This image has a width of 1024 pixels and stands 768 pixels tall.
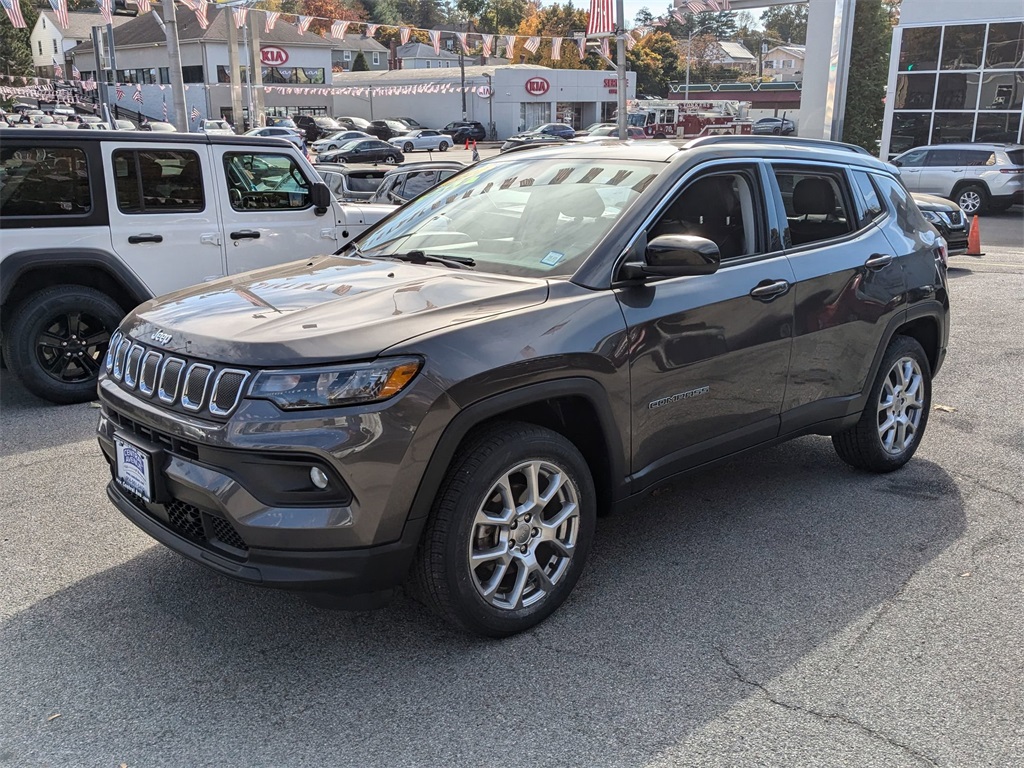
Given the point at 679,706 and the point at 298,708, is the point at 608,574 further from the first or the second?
the point at 298,708

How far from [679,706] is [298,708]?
4.18ft

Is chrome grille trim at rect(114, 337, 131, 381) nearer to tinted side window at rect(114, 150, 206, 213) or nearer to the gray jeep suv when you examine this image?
the gray jeep suv

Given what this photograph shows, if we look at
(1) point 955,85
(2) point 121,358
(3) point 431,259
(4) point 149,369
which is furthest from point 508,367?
(1) point 955,85

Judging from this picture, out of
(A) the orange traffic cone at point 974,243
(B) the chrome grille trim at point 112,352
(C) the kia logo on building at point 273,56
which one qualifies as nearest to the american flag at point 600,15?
(A) the orange traffic cone at point 974,243

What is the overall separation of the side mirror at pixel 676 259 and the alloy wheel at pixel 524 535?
34.6 inches

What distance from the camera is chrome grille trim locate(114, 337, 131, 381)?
136 inches

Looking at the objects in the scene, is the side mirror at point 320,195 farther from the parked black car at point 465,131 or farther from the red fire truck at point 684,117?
the parked black car at point 465,131

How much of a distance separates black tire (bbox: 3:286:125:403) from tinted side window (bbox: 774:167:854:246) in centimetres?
483

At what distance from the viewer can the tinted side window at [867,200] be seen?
4871 mm

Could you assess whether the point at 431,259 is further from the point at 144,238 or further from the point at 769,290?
the point at 144,238

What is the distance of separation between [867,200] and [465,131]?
58977 mm

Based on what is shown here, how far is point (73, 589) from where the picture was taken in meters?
3.79

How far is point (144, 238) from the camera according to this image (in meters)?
6.83

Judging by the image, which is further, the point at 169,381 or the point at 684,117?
the point at 684,117
